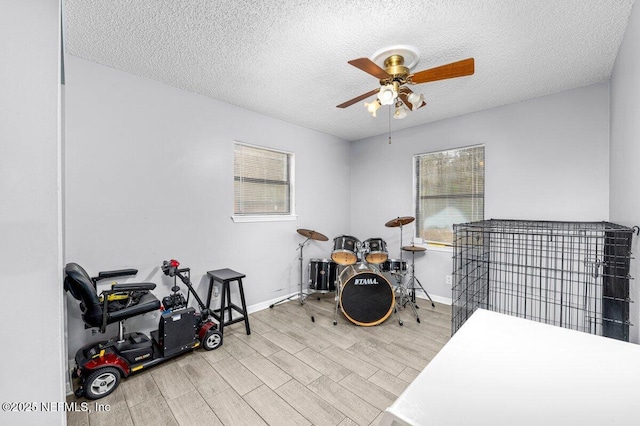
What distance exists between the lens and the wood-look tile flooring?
5.41 feet

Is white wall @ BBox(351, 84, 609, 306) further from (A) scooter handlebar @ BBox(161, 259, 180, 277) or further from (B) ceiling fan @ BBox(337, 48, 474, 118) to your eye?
(A) scooter handlebar @ BBox(161, 259, 180, 277)

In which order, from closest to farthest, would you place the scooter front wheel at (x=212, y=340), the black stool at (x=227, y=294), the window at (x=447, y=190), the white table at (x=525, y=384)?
the white table at (x=525, y=384), the scooter front wheel at (x=212, y=340), the black stool at (x=227, y=294), the window at (x=447, y=190)

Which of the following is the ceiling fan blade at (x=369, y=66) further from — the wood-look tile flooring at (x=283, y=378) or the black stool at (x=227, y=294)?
the wood-look tile flooring at (x=283, y=378)

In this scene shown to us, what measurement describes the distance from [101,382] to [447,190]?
4.06 m

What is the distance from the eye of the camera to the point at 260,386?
6.31 feet

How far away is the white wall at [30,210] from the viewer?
90 centimetres

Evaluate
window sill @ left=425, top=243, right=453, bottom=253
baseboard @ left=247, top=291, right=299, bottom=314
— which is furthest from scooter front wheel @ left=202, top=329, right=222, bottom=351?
window sill @ left=425, top=243, right=453, bottom=253

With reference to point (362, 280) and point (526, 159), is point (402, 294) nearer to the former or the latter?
point (362, 280)

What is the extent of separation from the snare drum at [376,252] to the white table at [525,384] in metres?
2.08

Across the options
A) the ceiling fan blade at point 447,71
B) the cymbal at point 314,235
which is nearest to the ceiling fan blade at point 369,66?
the ceiling fan blade at point 447,71

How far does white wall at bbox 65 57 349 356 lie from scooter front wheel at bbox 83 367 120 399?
0.50 metres

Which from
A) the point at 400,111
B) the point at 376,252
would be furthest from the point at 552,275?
the point at 400,111

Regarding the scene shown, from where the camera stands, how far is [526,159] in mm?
2932

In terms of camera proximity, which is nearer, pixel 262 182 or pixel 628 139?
pixel 628 139
